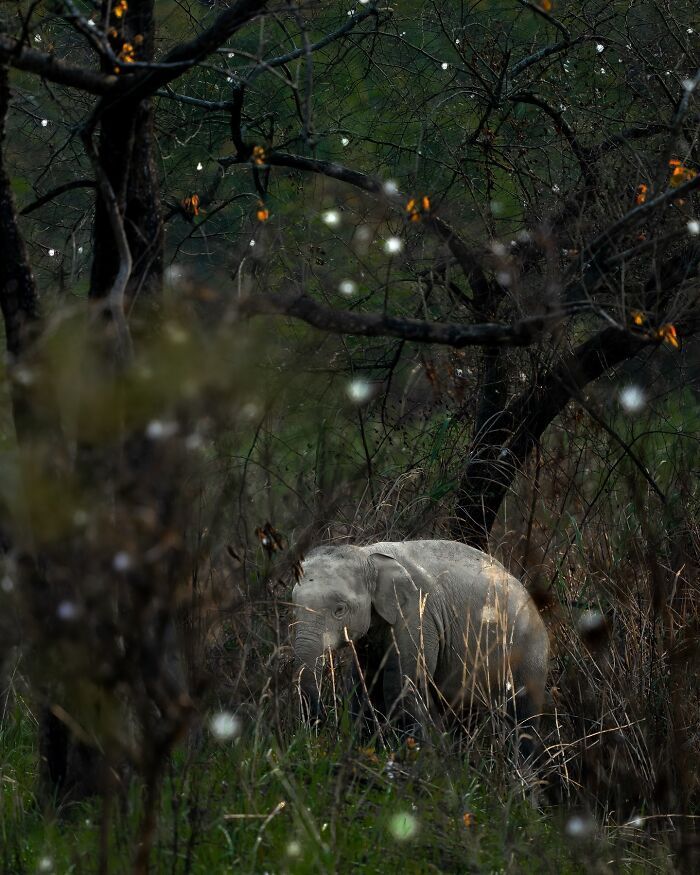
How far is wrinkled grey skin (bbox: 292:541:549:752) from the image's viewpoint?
541cm

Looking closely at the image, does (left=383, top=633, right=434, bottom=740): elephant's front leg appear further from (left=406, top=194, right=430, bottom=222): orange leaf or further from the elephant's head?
(left=406, top=194, right=430, bottom=222): orange leaf

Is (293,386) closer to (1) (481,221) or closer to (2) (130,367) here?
(1) (481,221)

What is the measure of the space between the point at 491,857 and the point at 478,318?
133 inches

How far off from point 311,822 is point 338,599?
189 centimetres

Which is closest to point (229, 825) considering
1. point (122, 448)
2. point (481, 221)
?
point (122, 448)

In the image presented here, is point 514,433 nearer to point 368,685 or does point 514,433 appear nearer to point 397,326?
point 368,685

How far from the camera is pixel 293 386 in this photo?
694 cm

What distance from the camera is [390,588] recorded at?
552 cm

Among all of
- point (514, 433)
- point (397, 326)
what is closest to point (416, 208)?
point (397, 326)

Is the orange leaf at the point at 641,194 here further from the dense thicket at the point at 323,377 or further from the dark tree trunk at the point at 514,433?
the dark tree trunk at the point at 514,433

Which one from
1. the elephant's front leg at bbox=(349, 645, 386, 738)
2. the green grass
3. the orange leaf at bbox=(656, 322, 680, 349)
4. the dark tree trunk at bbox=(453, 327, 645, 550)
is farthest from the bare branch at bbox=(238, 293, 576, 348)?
the dark tree trunk at bbox=(453, 327, 645, 550)

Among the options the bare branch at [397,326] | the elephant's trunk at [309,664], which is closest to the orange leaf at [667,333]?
the bare branch at [397,326]

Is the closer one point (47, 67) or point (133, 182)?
point (47, 67)

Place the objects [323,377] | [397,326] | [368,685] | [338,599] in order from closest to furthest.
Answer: [397,326], [338,599], [368,685], [323,377]
